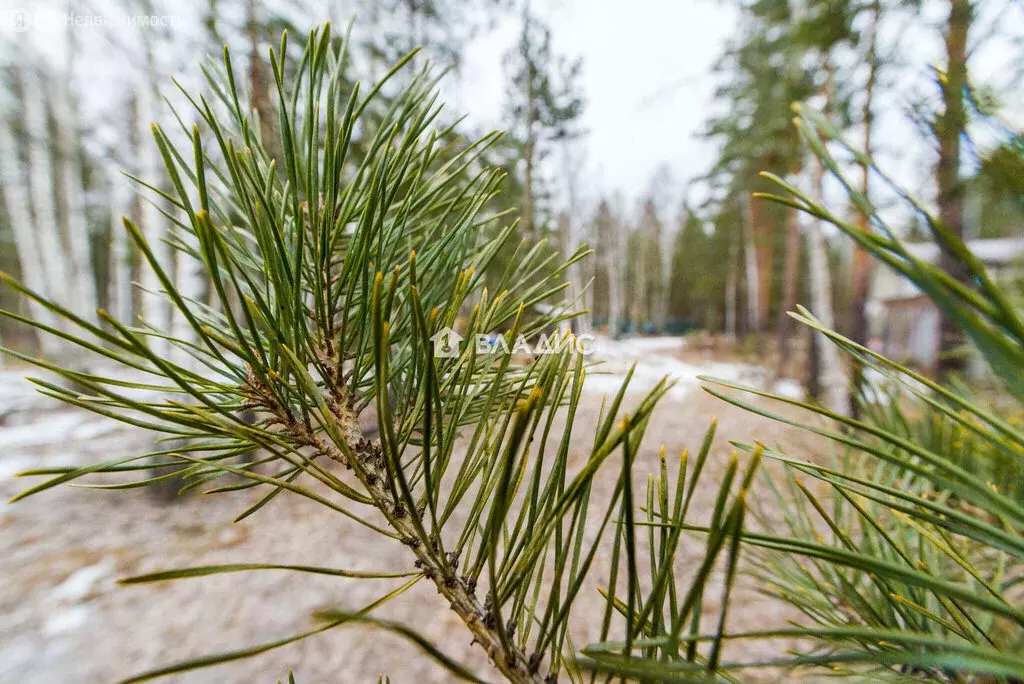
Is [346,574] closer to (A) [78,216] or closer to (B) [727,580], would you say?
(B) [727,580]

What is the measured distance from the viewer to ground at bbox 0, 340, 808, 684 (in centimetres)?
158

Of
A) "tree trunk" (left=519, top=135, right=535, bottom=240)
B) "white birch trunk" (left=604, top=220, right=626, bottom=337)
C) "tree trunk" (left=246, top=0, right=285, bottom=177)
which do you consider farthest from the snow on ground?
"tree trunk" (left=246, top=0, right=285, bottom=177)

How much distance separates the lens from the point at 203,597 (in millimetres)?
1851

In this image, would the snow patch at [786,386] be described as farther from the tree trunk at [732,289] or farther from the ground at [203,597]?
the tree trunk at [732,289]

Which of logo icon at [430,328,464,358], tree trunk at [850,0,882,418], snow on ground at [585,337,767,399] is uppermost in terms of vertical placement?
tree trunk at [850,0,882,418]

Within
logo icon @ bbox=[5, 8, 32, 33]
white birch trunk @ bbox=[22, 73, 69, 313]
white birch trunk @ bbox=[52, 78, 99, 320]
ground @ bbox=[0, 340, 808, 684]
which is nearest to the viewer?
ground @ bbox=[0, 340, 808, 684]

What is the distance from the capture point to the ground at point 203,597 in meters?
1.58

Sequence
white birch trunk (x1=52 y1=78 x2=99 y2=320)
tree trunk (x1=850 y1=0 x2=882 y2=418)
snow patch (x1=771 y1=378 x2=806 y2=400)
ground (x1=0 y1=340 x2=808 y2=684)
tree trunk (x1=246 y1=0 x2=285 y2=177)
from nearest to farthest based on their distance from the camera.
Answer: ground (x1=0 y1=340 x2=808 y2=684) < tree trunk (x1=246 y1=0 x2=285 y2=177) < tree trunk (x1=850 y1=0 x2=882 y2=418) < white birch trunk (x1=52 y1=78 x2=99 y2=320) < snow patch (x1=771 y1=378 x2=806 y2=400)

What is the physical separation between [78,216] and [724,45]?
941 centimetres

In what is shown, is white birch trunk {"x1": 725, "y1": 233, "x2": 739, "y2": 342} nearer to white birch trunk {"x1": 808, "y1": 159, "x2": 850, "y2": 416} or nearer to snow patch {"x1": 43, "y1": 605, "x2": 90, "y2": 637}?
white birch trunk {"x1": 808, "y1": 159, "x2": 850, "y2": 416}

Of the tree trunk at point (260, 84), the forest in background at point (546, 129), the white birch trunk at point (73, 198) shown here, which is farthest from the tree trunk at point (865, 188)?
the white birch trunk at point (73, 198)

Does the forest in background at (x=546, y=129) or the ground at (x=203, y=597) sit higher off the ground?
the forest in background at (x=546, y=129)

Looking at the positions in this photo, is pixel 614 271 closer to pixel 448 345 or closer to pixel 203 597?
pixel 203 597

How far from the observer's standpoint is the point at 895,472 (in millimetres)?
619
